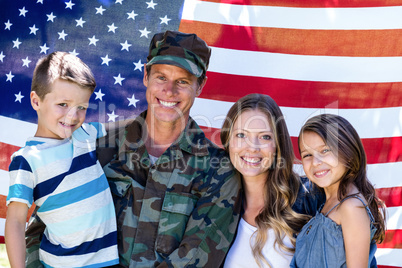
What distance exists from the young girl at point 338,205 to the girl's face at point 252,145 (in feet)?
0.73

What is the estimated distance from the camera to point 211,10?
13.0 ft

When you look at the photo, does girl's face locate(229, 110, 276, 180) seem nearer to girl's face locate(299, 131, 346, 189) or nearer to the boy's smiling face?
girl's face locate(299, 131, 346, 189)

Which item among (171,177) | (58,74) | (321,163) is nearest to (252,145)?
(321,163)

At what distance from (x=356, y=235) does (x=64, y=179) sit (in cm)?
164

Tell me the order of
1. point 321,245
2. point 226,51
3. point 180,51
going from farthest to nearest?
point 226,51
point 180,51
point 321,245

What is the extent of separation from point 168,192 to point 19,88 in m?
2.07

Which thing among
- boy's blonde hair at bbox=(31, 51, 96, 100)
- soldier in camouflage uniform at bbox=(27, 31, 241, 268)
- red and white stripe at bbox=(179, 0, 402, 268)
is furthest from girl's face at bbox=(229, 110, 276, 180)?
red and white stripe at bbox=(179, 0, 402, 268)

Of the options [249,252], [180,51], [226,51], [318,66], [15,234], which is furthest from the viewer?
[226,51]

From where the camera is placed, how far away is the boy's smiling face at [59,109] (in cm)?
242

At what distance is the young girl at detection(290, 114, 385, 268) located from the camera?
222cm

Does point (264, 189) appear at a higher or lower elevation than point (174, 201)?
higher

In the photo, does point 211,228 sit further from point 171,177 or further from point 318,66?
point 318,66

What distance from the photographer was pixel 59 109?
2430 mm

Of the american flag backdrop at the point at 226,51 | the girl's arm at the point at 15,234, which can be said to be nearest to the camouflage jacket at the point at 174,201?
the girl's arm at the point at 15,234
